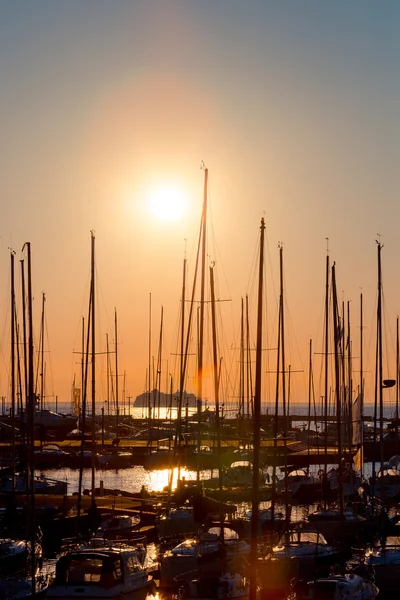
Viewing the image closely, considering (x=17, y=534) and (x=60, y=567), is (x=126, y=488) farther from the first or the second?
(x=60, y=567)

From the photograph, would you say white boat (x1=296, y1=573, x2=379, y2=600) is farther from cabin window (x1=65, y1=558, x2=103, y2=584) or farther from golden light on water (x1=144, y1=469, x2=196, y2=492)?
golden light on water (x1=144, y1=469, x2=196, y2=492)

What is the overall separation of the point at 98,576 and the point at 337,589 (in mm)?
6740

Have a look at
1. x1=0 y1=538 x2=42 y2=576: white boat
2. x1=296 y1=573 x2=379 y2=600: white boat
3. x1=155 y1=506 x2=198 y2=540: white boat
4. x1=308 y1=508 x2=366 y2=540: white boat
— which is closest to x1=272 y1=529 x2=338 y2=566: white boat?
x1=296 y1=573 x2=379 y2=600: white boat

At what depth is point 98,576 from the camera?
25078 mm

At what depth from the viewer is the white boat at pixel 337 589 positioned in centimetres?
2544

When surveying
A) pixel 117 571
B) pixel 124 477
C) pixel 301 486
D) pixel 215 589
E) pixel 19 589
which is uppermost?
pixel 117 571

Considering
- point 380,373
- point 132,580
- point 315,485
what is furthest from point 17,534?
point 315,485

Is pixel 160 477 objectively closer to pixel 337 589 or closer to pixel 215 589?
pixel 337 589

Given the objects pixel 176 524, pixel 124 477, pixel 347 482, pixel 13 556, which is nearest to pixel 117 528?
pixel 176 524

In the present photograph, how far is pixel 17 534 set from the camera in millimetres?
35406

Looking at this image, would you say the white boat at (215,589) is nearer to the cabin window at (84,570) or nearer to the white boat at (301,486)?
the cabin window at (84,570)

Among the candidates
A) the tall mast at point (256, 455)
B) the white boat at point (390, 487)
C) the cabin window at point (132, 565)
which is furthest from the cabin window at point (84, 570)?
the white boat at point (390, 487)

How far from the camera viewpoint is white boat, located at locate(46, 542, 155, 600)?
2414 cm

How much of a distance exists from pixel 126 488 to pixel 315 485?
16.4 meters
